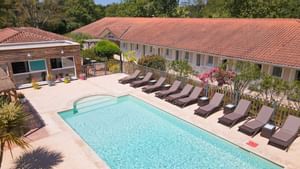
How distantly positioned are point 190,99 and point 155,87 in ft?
12.1

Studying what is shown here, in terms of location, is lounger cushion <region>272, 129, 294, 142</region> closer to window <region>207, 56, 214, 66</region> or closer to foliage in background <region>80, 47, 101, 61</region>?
window <region>207, 56, 214, 66</region>

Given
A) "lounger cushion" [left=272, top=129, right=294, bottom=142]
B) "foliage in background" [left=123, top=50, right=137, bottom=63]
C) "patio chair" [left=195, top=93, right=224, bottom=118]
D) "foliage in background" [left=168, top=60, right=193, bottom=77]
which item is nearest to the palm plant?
"patio chair" [left=195, top=93, right=224, bottom=118]

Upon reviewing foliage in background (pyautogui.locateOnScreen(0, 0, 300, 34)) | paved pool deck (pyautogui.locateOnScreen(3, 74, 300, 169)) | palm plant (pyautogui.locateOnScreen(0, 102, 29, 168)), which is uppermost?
foliage in background (pyautogui.locateOnScreen(0, 0, 300, 34))

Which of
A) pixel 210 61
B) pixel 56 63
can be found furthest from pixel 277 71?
pixel 56 63

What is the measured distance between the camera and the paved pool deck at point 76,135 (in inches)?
370

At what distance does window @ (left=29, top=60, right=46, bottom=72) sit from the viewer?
19.1 meters

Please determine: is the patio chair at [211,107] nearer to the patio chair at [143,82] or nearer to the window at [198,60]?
the patio chair at [143,82]

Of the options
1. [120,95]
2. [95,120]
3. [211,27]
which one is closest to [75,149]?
[95,120]

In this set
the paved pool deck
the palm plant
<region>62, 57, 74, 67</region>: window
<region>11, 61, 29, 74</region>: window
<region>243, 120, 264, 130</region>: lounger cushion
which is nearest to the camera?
the palm plant

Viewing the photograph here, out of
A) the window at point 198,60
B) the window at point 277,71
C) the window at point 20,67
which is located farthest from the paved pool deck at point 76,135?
the window at point 198,60

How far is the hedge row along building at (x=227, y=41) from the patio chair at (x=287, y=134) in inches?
241

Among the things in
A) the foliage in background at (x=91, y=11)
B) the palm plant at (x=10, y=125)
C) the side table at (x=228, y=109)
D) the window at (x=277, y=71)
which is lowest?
the side table at (x=228, y=109)

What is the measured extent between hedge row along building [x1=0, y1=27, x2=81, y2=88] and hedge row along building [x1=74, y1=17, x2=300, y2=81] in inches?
416

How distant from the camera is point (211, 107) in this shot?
554 inches
